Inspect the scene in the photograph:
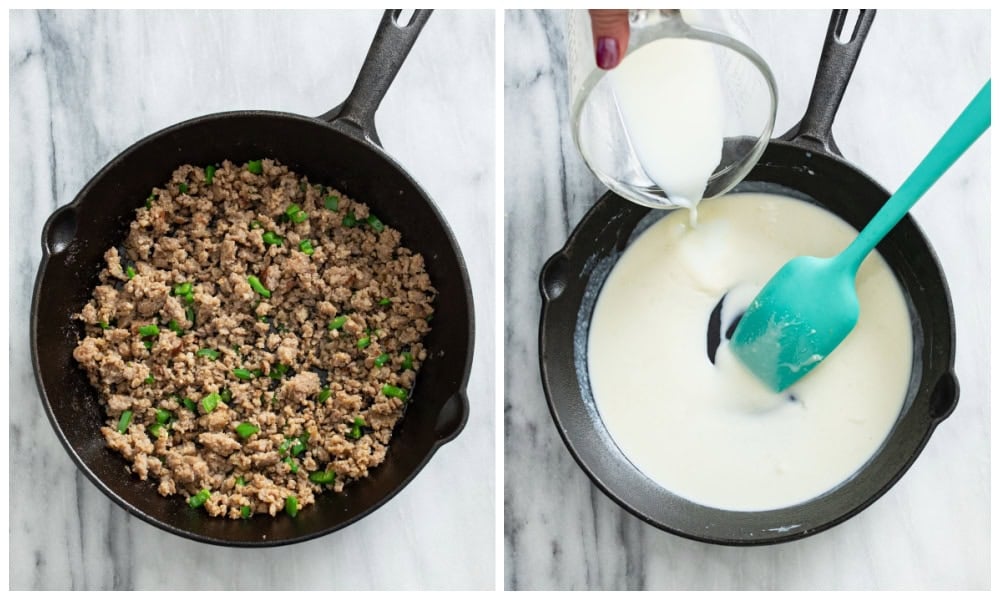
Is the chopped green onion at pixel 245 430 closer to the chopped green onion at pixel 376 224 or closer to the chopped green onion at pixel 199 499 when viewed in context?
the chopped green onion at pixel 199 499

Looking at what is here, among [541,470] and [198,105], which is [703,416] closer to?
[541,470]

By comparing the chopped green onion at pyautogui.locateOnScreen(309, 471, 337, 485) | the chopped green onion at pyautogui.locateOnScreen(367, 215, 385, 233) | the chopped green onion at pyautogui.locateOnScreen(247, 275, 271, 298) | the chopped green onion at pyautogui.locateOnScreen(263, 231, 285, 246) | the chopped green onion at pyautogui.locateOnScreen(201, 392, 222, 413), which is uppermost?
the chopped green onion at pyautogui.locateOnScreen(367, 215, 385, 233)

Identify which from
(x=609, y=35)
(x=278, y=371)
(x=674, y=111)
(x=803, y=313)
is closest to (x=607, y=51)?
(x=609, y=35)

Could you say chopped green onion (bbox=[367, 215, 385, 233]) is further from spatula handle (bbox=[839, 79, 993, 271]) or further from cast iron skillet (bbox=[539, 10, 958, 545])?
spatula handle (bbox=[839, 79, 993, 271])

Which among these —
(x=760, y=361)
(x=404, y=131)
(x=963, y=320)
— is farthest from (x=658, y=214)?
(x=963, y=320)

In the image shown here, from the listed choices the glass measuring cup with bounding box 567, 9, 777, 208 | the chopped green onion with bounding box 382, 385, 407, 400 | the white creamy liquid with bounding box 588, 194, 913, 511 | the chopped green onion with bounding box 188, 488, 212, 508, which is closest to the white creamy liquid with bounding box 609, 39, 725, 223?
the glass measuring cup with bounding box 567, 9, 777, 208

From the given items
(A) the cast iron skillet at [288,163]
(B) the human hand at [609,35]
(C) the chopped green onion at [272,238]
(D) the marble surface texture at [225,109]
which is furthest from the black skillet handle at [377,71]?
(B) the human hand at [609,35]

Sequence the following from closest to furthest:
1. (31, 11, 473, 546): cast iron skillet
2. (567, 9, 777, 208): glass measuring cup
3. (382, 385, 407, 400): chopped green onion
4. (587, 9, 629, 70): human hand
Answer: (587, 9, 629, 70): human hand, (567, 9, 777, 208): glass measuring cup, (31, 11, 473, 546): cast iron skillet, (382, 385, 407, 400): chopped green onion
